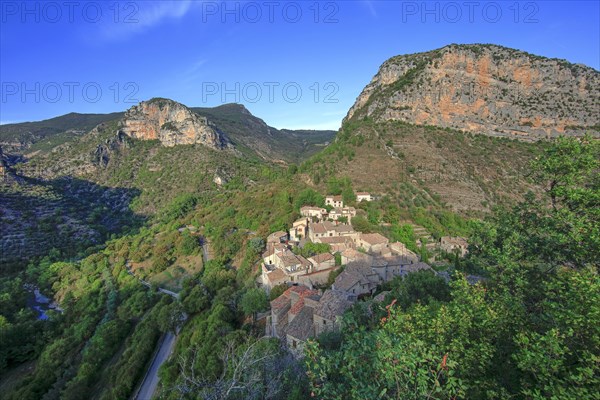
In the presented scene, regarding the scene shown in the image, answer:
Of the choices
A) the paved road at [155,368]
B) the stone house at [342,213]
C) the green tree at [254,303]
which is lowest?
the paved road at [155,368]

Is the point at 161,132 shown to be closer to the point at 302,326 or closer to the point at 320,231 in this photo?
the point at 320,231

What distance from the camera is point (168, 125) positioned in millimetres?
118125

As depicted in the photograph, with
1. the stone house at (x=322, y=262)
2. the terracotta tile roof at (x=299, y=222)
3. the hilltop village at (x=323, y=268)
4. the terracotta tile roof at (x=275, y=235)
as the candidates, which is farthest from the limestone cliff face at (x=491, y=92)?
the stone house at (x=322, y=262)

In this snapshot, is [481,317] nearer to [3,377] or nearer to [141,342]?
[141,342]

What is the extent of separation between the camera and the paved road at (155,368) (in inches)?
862

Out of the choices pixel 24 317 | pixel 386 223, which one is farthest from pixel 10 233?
pixel 386 223

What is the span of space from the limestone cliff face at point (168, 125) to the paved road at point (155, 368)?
9277 centimetres

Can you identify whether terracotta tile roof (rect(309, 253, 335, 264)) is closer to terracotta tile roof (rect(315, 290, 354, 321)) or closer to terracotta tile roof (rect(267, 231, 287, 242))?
terracotta tile roof (rect(267, 231, 287, 242))

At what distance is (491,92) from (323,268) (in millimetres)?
70251

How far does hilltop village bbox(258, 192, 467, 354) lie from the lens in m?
18.1

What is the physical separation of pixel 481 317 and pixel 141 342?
Result: 30374mm

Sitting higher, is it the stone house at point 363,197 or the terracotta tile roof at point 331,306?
the stone house at point 363,197

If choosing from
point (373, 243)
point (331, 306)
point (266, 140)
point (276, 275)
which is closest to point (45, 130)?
point (266, 140)

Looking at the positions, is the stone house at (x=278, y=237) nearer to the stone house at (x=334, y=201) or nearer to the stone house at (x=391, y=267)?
the stone house at (x=334, y=201)
